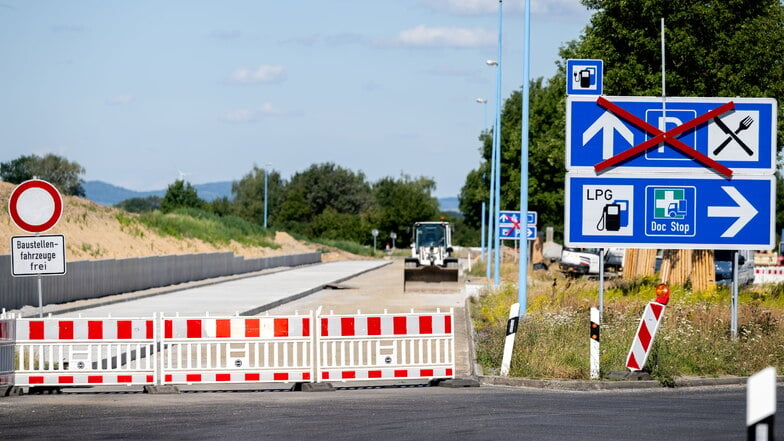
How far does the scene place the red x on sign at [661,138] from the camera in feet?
62.3

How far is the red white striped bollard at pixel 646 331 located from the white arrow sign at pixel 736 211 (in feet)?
13.2

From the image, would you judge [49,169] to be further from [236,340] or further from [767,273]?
[236,340]

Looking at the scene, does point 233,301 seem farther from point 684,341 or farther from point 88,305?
point 684,341

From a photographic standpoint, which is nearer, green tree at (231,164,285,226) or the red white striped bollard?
the red white striped bollard

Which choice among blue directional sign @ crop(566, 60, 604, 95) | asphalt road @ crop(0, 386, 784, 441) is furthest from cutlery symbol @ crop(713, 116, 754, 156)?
asphalt road @ crop(0, 386, 784, 441)

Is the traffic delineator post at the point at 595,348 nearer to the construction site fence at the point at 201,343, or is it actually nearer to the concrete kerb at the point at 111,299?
the construction site fence at the point at 201,343

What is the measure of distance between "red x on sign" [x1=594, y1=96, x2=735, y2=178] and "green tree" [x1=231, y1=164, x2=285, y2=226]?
134304 mm

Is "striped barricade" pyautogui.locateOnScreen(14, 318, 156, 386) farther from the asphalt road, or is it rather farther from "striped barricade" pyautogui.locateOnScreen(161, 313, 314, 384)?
"striped barricade" pyautogui.locateOnScreen(161, 313, 314, 384)

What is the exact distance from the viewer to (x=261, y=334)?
14.7 metres

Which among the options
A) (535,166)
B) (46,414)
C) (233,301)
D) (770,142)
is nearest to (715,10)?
(770,142)

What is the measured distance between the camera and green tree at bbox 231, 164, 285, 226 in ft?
530

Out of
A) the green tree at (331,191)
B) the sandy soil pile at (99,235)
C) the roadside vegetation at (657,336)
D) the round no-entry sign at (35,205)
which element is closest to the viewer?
the round no-entry sign at (35,205)

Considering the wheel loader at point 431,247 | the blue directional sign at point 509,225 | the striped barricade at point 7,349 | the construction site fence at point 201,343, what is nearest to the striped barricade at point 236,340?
→ the construction site fence at point 201,343

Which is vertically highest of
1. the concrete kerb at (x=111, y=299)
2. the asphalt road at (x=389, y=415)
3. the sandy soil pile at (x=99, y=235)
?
the sandy soil pile at (x=99, y=235)
